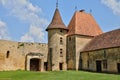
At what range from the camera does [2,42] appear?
36.4 meters

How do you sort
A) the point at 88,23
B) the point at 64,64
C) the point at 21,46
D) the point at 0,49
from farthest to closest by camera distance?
the point at 88,23, the point at 64,64, the point at 21,46, the point at 0,49

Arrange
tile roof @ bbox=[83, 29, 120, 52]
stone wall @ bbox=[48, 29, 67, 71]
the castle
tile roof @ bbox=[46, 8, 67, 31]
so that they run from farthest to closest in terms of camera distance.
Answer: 1. tile roof @ bbox=[46, 8, 67, 31]
2. stone wall @ bbox=[48, 29, 67, 71]
3. the castle
4. tile roof @ bbox=[83, 29, 120, 52]

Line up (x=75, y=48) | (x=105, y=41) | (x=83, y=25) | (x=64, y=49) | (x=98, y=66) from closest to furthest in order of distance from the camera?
(x=98, y=66)
(x=105, y=41)
(x=75, y=48)
(x=64, y=49)
(x=83, y=25)

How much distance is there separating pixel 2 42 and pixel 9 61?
3.35 metres

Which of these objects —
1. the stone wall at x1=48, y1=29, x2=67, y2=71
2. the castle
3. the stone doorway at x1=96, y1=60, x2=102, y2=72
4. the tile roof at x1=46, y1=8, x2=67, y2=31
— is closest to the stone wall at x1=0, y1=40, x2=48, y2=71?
the castle

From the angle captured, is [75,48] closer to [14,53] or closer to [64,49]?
[64,49]

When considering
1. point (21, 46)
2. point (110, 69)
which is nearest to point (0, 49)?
point (21, 46)

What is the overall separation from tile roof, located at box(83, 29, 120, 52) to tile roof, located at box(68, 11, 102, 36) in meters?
2.42

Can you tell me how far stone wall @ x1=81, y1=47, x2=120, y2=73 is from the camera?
32094mm

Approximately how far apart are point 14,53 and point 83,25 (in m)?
14.3

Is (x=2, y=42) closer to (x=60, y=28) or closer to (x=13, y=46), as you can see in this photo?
(x=13, y=46)

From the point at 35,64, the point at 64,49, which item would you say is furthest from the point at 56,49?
the point at 35,64

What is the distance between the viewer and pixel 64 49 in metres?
41.8

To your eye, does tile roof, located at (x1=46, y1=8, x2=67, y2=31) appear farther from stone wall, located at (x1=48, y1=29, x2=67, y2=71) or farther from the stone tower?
stone wall, located at (x1=48, y1=29, x2=67, y2=71)
